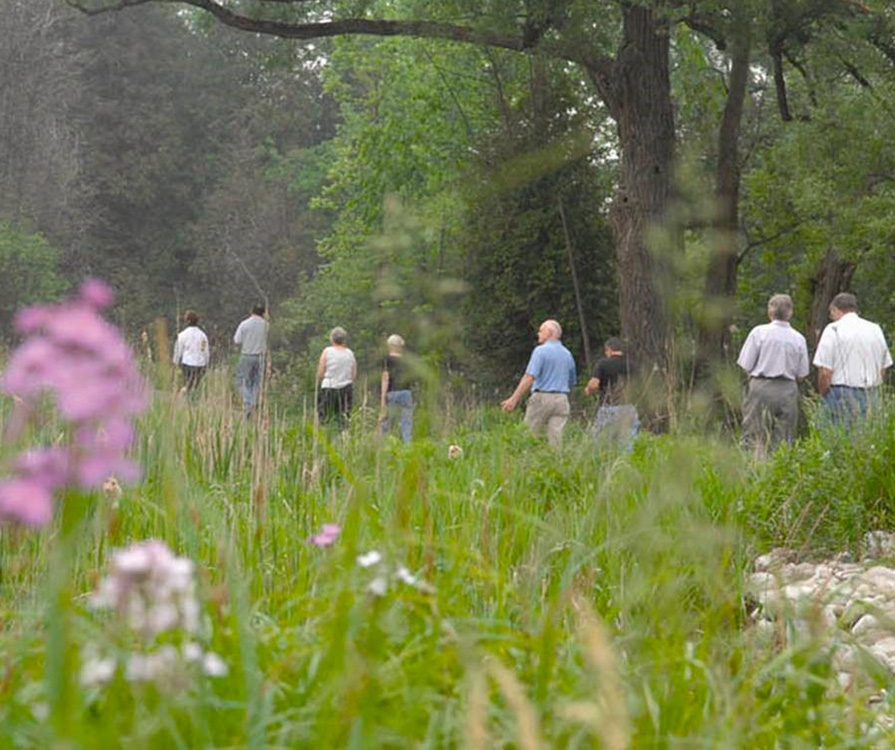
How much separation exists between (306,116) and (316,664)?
45.7 m

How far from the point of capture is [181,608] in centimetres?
152

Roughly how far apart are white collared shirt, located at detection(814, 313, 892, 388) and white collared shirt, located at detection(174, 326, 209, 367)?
646 centimetres

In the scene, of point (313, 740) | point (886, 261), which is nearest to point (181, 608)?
point (313, 740)

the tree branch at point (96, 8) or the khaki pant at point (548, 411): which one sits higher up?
the tree branch at point (96, 8)

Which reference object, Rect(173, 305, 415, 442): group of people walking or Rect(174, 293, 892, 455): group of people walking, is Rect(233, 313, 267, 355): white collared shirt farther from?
Rect(174, 293, 892, 455): group of people walking

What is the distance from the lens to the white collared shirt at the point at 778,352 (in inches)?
425

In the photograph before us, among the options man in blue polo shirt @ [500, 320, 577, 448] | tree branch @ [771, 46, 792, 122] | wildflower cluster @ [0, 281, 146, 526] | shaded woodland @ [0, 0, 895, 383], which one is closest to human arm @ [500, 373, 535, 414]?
man in blue polo shirt @ [500, 320, 577, 448]

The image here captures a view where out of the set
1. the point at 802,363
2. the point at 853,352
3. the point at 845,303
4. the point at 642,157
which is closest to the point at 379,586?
the point at 853,352

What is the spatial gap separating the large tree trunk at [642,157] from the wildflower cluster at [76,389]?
50.7ft

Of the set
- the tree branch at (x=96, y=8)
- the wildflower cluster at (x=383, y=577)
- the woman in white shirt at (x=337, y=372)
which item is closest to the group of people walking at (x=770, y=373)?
the woman in white shirt at (x=337, y=372)

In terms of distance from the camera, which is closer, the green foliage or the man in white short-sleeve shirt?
the man in white short-sleeve shirt

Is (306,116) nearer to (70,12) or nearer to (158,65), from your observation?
(158,65)

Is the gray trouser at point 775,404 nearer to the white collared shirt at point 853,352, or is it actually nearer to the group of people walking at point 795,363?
the group of people walking at point 795,363

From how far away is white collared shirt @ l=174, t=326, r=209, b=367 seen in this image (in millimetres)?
14500
